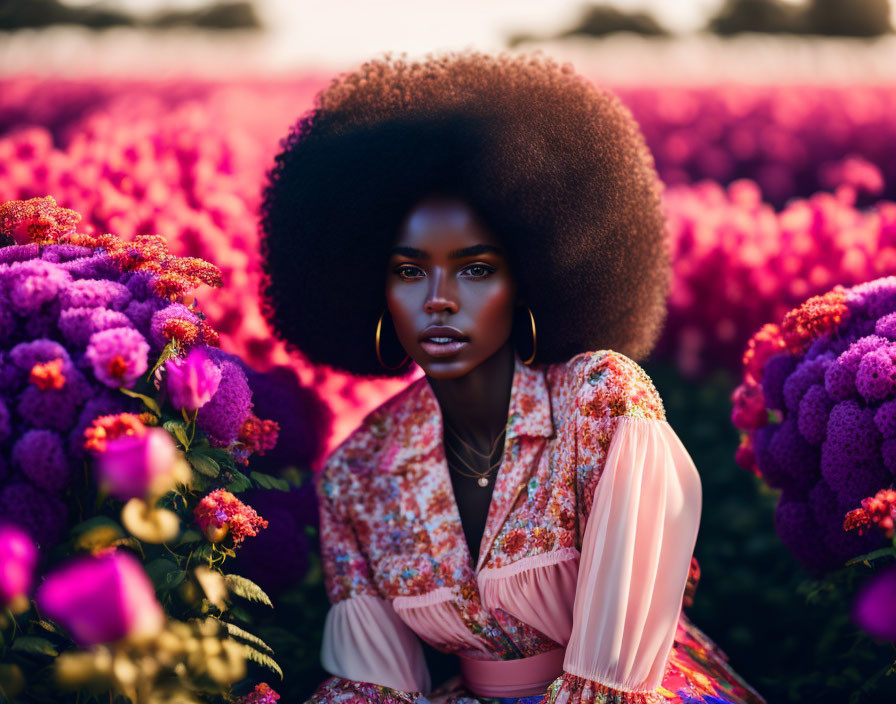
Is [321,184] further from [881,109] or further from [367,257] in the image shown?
[881,109]

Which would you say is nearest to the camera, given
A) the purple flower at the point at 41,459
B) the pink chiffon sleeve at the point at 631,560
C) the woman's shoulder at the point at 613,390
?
the purple flower at the point at 41,459

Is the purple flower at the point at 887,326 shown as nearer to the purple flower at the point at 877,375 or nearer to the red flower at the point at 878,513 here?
the purple flower at the point at 877,375

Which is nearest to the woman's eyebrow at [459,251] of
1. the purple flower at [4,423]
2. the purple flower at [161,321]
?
the purple flower at [161,321]

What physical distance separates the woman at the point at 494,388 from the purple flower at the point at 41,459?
97 centimetres

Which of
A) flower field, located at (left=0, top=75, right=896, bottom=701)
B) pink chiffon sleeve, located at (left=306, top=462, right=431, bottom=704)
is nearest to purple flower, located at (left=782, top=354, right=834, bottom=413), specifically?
flower field, located at (left=0, top=75, right=896, bottom=701)

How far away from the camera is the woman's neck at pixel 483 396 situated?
8.25 ft

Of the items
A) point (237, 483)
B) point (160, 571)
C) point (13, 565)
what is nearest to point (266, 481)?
point (237, 483)

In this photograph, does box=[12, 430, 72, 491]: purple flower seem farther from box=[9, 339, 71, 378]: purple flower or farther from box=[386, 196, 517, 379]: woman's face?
box=[386, 196, 517, 379]: woman's face

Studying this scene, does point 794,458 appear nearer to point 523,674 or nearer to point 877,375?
point 877,375

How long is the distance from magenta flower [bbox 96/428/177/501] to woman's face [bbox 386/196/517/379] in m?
0.87

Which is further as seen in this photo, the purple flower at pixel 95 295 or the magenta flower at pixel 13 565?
the purple flower at pixel 95 295

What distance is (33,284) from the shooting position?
5.95ft

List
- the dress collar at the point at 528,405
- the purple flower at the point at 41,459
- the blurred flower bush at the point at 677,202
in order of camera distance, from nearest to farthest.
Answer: the purple flower at the point at 41,459 → the dress collar at the point at 528,405 → the blurred flower bush at the point at 677,202

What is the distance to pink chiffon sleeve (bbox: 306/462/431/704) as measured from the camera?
93.0 inches
